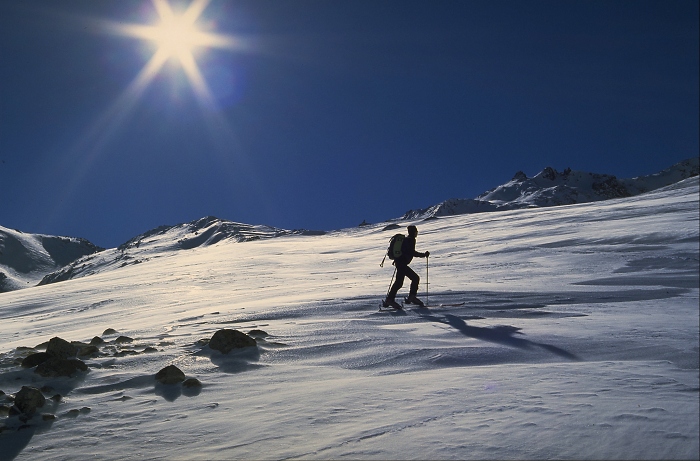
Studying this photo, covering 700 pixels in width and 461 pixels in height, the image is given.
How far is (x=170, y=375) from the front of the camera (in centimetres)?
597

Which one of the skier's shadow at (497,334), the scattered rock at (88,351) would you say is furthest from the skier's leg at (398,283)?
the scattered rock at (88,351)

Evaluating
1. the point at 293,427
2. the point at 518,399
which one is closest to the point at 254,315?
the point at 293,427

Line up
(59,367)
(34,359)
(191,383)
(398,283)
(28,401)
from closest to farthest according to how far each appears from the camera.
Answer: (28,401)
(191,383)
(59,367)
(34,359)
(398,283)

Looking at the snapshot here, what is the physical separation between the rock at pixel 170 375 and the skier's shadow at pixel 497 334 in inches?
150

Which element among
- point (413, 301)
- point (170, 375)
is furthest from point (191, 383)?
point (413, 301)

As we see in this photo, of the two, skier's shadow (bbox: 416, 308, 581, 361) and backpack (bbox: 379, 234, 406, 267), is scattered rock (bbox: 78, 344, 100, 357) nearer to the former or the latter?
skier's shadow (bbox: 416, 308, 581, 361)

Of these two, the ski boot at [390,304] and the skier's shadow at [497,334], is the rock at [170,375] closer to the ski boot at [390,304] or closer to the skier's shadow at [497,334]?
the skier's shadow at [497,334]

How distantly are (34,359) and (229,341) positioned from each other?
8.72 feet

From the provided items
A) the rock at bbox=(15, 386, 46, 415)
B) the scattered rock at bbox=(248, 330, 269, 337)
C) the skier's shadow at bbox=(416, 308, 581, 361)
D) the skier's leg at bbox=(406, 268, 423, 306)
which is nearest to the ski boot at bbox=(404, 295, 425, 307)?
the skier's leg at bbox=(406, 268, 423, 306)

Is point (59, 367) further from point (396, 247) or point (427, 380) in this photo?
point (396, 247)

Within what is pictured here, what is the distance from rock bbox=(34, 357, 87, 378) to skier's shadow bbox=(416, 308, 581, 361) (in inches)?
205

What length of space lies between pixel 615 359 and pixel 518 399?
107cm

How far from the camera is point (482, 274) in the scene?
47.5 feet

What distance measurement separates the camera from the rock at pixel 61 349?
282 inches
